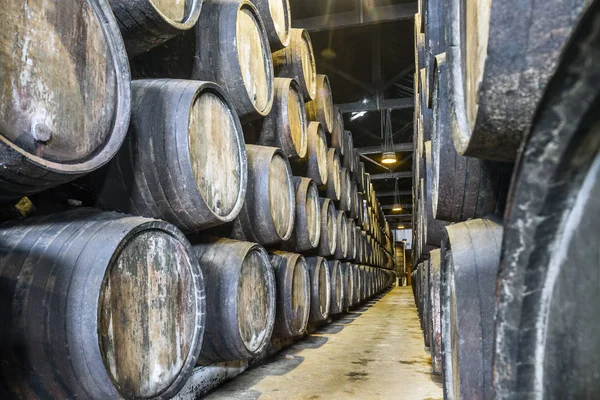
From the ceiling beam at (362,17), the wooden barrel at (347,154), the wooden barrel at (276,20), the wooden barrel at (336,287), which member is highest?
the ceiling beam at (362,17)

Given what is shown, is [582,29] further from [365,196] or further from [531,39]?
[365,196]

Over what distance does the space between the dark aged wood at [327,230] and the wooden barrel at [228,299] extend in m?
2.20

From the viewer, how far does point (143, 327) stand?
1729mm

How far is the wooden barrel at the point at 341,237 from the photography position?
5812mm

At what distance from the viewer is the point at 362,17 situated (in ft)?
25.5

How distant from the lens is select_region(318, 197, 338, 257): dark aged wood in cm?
500

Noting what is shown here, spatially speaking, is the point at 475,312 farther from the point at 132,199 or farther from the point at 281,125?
the point at 281,125

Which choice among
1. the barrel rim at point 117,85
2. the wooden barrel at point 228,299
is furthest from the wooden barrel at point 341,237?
the barrel rim at point 117,85

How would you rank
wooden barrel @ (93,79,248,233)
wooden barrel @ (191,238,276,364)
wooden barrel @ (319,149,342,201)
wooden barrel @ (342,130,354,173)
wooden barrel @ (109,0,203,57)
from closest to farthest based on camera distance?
1. wooden barrel @ (109,0,203,57)
2. wooden barrel @ (93,79,248,233)
3. wooden barrel @ (191,238,276,364)
4. wooden barrel @ (319,149,342,201)
5. wooden barrel @ (342,130,354,173)

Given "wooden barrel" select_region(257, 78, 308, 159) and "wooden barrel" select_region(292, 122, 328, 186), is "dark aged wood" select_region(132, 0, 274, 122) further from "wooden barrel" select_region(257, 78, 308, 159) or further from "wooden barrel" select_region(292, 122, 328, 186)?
"wooden barrel" select_region(292, 122, 328, 186)

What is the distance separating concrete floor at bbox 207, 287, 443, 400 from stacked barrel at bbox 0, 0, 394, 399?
0.35m

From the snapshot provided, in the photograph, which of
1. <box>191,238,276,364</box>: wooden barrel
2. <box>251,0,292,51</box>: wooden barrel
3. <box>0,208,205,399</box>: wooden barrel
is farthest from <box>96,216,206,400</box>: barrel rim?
<box>251,0,292,51</box>: wooden barrel

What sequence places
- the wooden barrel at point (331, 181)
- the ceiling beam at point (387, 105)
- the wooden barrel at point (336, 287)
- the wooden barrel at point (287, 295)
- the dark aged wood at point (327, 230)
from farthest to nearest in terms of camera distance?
the ceiling beam at point (387, 105)
the wooden barrel at point (331, 181)
the wooden barrel at point (336, 287)
the dark aged wood at point (327, 230)
the wooden barrel at point (287, 295)

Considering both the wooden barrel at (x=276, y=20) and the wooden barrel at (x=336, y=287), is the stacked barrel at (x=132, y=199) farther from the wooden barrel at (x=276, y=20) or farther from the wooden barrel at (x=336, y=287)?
the wooden barrel at (x=336, y=287)
